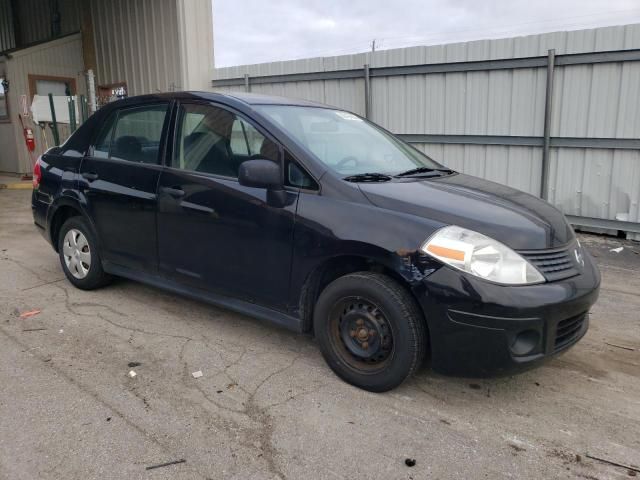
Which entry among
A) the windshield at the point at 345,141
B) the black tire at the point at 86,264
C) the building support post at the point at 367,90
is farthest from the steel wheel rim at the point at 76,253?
the building support post at the point at 367,90

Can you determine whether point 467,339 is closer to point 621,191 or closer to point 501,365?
point 501,365

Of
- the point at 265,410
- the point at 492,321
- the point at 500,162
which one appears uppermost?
the point at 500,162

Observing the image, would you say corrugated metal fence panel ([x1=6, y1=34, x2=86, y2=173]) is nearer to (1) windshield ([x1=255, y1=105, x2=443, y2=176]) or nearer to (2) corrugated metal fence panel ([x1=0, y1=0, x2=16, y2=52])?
(2) corrugated metal fence panel ([x1=0, y1=0, x2=16, y2=52])

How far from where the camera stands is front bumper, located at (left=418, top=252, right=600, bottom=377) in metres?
2.72

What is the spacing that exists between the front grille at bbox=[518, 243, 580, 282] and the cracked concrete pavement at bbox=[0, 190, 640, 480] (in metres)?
0.76

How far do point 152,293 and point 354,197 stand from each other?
2582 millimetres

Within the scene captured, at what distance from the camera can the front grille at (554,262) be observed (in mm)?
2859

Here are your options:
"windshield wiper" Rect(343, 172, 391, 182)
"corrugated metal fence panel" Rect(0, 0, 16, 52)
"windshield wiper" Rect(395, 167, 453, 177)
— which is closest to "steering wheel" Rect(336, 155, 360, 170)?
"windshield wiper" Rect(343, 172, 391, 182)

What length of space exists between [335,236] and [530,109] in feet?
18.1

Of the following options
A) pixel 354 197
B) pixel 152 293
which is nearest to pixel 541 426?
pixel 354 197

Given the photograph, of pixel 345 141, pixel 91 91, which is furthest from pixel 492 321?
pixel 91 91

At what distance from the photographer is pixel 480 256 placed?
2799mm

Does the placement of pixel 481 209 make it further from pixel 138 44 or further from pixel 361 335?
pixel 138 44

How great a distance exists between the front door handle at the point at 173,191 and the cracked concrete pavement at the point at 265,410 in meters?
1.01
